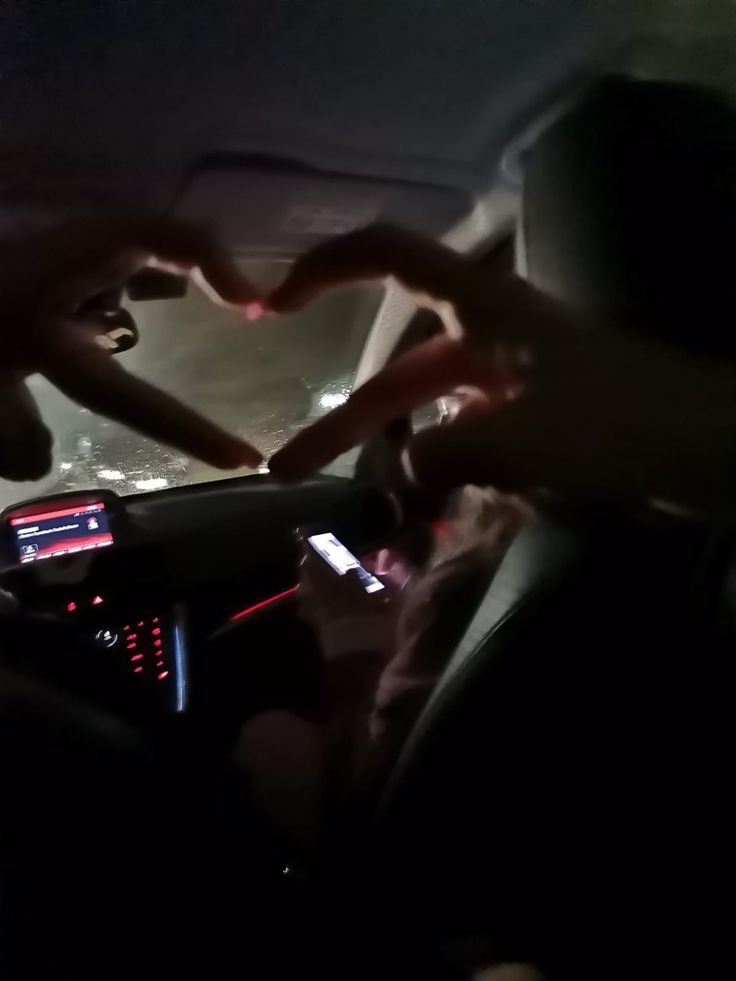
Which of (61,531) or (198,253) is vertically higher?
(198,253)

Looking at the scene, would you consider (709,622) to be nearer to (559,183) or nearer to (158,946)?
(559,183)

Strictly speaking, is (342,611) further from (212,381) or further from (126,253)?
(126,253)

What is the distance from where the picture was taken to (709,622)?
0.79 meters

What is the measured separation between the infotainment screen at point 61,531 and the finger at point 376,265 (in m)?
0.24


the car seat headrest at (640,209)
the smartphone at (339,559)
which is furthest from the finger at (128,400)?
the car seat headrest at (640,209)

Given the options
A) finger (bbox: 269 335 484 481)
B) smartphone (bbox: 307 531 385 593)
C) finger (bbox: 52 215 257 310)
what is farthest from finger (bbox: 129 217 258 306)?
smartphone (bbox: 307 531 385 593)

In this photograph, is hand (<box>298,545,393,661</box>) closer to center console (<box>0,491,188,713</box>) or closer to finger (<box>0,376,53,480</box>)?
center console (<box>0,491,188,713</box>)

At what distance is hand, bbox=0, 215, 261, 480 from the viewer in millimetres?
586

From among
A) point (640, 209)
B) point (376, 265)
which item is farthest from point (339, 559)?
point (640, 209)

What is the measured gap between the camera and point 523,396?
2.44 ft

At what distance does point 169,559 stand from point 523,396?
38 cm

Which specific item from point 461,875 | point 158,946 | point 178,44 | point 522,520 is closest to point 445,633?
point 522,520

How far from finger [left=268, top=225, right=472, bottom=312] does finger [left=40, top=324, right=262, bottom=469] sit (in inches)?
4.9

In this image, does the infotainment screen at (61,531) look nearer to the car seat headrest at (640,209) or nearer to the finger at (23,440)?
the finger at (23,440)
